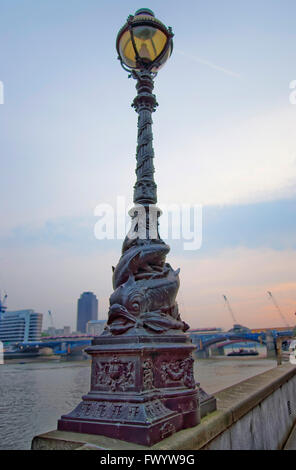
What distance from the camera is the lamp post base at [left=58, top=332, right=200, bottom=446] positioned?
10.9 ft

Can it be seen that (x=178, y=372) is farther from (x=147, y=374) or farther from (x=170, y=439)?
(x=170, y=439)

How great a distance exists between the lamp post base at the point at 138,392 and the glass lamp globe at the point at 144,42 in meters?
5.16

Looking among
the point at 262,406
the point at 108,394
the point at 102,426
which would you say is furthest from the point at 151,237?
the point at 262,406

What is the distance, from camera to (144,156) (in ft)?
18.2

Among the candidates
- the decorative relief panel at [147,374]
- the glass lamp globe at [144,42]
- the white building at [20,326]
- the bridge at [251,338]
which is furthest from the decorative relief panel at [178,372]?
the white building at [20,326]

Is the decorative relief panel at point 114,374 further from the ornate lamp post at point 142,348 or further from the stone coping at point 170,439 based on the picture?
the stone coping at point 170,439

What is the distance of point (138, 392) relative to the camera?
11.7 feet

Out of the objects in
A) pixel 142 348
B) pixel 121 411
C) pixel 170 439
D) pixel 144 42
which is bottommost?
pixel 170 439

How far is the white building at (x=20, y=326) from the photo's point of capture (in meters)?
162

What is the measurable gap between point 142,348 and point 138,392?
0.47 meters

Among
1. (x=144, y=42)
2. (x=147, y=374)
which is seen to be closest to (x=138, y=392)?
(x=147, y=374)

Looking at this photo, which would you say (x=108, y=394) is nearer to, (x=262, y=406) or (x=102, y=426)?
(x=102, y=426)

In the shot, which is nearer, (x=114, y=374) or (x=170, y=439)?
(x=170, y=439)

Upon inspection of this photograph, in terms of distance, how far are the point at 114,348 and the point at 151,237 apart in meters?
1.95
